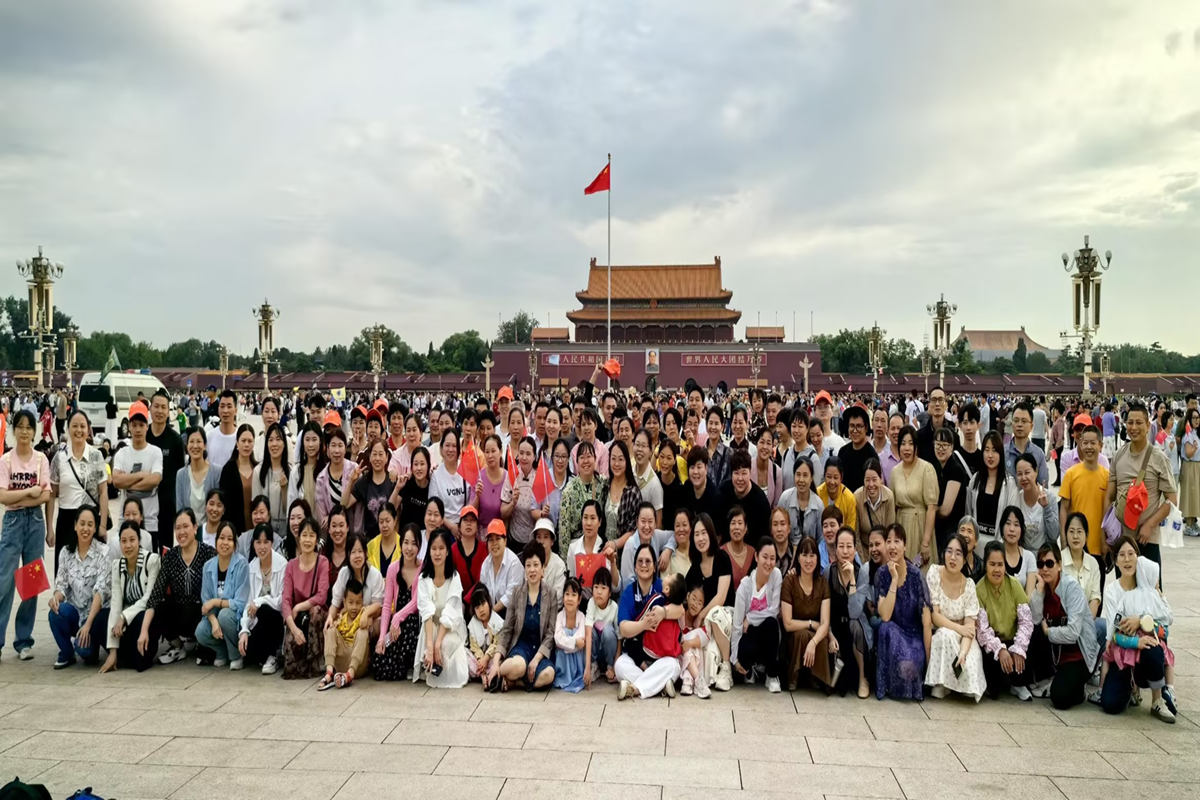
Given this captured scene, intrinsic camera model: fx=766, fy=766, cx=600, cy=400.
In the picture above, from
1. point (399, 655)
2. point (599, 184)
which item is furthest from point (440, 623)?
point (599, 184)

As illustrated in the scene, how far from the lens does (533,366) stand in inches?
1770

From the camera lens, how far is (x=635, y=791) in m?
Result: 3.32

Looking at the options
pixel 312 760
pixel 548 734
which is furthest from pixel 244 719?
pixel 548 734

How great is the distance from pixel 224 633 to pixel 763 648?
3379mm

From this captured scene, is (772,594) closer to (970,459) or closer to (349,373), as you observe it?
(970,459)

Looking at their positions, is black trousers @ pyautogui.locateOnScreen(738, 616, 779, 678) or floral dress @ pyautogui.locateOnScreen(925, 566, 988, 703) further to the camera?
black trousers @ pyautogui.locateOnScreen(738, 616, 779, 678)

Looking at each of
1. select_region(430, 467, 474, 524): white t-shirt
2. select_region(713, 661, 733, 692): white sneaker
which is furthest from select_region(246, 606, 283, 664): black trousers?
select_region(713, 661, 733, 692): white sneaker

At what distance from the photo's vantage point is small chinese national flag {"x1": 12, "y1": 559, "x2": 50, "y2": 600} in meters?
4.85

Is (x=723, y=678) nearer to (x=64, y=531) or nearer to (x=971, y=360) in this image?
(x=64, y=531)

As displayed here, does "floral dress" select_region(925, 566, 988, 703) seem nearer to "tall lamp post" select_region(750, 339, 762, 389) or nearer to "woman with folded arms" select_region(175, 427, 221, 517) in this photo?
"woman with folded arms" select_region(175, 427, 221, 517)

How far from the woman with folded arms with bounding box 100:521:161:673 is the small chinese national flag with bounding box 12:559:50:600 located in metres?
0.43

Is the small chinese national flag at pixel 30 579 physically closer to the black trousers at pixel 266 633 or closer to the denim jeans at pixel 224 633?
the denim jeans at pixel 224 633

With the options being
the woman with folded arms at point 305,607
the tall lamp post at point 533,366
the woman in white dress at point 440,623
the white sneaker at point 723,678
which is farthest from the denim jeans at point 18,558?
the tall lamp post at point 533,366

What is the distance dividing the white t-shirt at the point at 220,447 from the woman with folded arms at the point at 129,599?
32.3 inches
